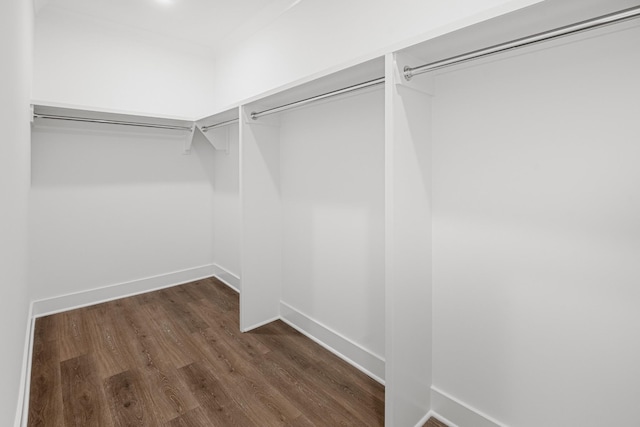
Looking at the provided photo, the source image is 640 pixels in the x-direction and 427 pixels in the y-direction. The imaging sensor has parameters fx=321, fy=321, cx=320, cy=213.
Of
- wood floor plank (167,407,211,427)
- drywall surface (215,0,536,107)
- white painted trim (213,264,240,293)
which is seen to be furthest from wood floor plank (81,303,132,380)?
drywall surface (215,0,536,107)

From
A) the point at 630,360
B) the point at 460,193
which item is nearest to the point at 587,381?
the point at 630,360

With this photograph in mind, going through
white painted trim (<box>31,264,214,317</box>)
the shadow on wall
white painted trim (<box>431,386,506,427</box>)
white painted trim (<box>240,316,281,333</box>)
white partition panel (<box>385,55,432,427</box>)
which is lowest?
white painted trim (<box>431,386,506,427</box>)

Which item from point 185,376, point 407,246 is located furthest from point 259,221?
point 407,246

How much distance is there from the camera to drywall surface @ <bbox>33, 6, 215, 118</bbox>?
9.00 ft

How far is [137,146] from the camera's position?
3232 mm

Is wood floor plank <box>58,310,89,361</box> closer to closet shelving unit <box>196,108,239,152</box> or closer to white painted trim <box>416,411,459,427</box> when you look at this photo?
closet shelving unit <box>196,108,239,152</box>

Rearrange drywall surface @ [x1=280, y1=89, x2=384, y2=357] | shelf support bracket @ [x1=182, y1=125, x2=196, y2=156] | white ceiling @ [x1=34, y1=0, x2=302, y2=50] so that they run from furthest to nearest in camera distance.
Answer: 1. shelf support bracket @ [x1=182, y1=125, x2=196, y2=156]
2. white ceiling @ [x1=34, y1=0, x2=302, y2=50]
3. drywall surface @ [x1=280, y1=89, x2=384, y2=357]

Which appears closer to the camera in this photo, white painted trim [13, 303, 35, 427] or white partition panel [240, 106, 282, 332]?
white painted trim [13, 303, 35, 427]

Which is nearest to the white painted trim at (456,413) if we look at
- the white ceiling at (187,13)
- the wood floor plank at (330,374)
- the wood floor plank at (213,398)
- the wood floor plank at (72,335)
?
the wood floor plank at (330,374)

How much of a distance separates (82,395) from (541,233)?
256 centimetres

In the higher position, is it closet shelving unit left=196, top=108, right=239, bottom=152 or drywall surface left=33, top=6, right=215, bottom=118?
drywall surface left=33, top=6, right=215, bottom=118

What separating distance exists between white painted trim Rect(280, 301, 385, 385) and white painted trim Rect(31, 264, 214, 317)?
56.5 inches

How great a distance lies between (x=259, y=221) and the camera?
2.61 m

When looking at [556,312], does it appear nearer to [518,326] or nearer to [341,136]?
[518,326]
